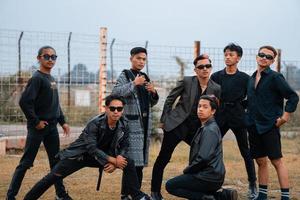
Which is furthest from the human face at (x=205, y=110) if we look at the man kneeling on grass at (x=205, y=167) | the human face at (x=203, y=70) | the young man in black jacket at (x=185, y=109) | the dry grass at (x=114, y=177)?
the dry grass at (x=114, y=177)

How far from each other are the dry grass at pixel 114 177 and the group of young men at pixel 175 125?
71cm

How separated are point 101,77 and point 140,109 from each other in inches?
229

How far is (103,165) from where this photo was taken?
6250mm

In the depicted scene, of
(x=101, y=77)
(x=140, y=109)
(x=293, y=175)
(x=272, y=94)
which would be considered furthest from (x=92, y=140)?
(x=101, y=77)

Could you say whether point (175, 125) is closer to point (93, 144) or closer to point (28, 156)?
point (93, 144)

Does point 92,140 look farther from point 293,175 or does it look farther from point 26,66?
point 26,66

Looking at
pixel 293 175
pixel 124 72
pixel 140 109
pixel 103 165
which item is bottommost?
pixel 293 175

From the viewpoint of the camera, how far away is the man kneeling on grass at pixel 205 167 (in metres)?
6.00

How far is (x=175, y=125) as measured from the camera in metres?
6.79

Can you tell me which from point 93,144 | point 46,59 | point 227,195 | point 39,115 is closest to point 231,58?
point 227,195

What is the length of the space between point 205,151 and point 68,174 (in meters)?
1.45

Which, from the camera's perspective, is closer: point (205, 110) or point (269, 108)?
point (205, 110)

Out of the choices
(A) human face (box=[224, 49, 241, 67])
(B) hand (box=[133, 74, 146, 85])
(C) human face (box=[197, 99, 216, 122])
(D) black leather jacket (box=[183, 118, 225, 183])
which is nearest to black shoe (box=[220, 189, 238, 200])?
(D) black leather jacket (box=[183, 118, 225, 183])

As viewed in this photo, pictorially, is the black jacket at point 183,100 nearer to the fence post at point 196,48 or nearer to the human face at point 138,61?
the human face at point 138,61
